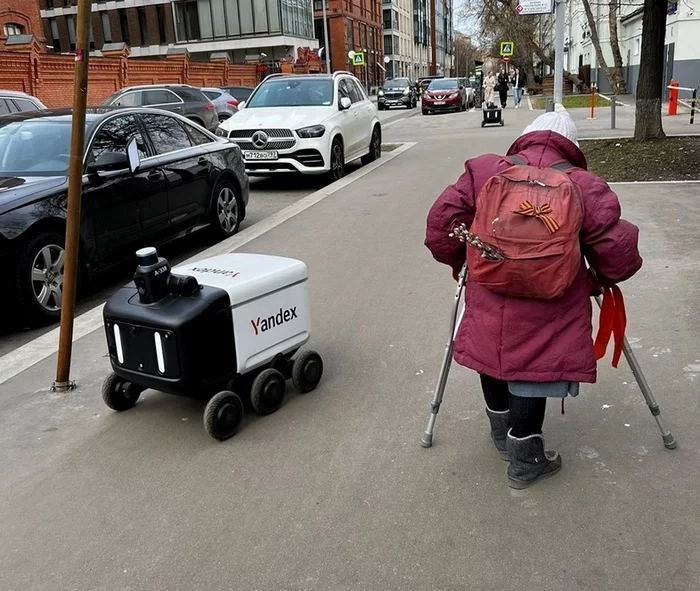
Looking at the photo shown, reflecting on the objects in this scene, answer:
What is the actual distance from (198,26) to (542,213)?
2388 inches

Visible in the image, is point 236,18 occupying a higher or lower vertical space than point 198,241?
higher

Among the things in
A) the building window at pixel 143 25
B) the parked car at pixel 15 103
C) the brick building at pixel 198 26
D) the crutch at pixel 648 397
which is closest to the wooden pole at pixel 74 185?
the crutch at pixel 648 397

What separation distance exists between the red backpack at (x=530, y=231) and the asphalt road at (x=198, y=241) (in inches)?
162

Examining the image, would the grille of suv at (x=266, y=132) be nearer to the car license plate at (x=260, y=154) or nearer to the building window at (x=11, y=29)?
the car license plate at (x=260, y=154)

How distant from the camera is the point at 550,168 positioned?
2770mm

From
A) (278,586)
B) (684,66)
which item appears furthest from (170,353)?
(684,66)

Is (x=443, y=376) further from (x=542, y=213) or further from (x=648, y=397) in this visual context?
(x=542, y=213)

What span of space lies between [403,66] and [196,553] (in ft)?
336

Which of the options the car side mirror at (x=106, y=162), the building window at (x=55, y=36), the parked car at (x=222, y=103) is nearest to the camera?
the car side mirror at (x=106, y=162)

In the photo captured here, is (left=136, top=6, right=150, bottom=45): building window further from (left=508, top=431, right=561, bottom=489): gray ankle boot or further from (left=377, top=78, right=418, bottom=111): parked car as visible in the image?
(left=508, top=431, right=561, bottom=489): gray ankle boot

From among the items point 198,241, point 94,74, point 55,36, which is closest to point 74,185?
point 198,241

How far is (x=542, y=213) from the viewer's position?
2.55 m

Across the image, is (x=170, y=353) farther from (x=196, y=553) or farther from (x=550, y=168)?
(x=550, y=168)

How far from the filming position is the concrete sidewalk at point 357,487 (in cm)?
264
